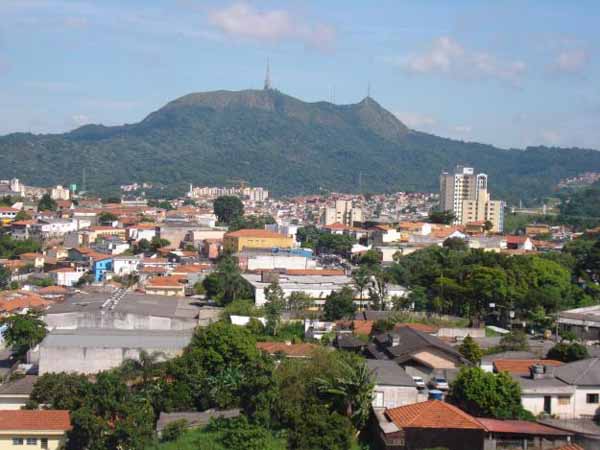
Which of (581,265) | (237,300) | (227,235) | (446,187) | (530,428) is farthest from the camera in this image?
(446,187)

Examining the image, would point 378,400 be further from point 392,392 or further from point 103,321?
point 103,321

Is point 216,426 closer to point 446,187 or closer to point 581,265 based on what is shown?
point 581,265

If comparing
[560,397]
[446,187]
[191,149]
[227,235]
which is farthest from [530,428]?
[191,149]

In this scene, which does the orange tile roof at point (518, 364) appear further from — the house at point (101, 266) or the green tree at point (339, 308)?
the house at point (101, 266)

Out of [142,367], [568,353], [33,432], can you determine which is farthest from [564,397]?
[33,432]

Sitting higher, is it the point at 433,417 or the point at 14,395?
the point at 433,417

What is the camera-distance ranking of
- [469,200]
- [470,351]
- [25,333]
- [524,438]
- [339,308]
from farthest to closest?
[469,200]
[339,308]
[25,333]
[470,351]
[524,438]

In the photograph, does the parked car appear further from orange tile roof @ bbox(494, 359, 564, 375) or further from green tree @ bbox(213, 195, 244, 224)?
green tree @ bbox(213, 195, 244, 224)

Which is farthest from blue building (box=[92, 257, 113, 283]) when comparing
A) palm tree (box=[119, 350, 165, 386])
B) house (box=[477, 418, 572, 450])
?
house (box=[477, 418, 572, 450])
